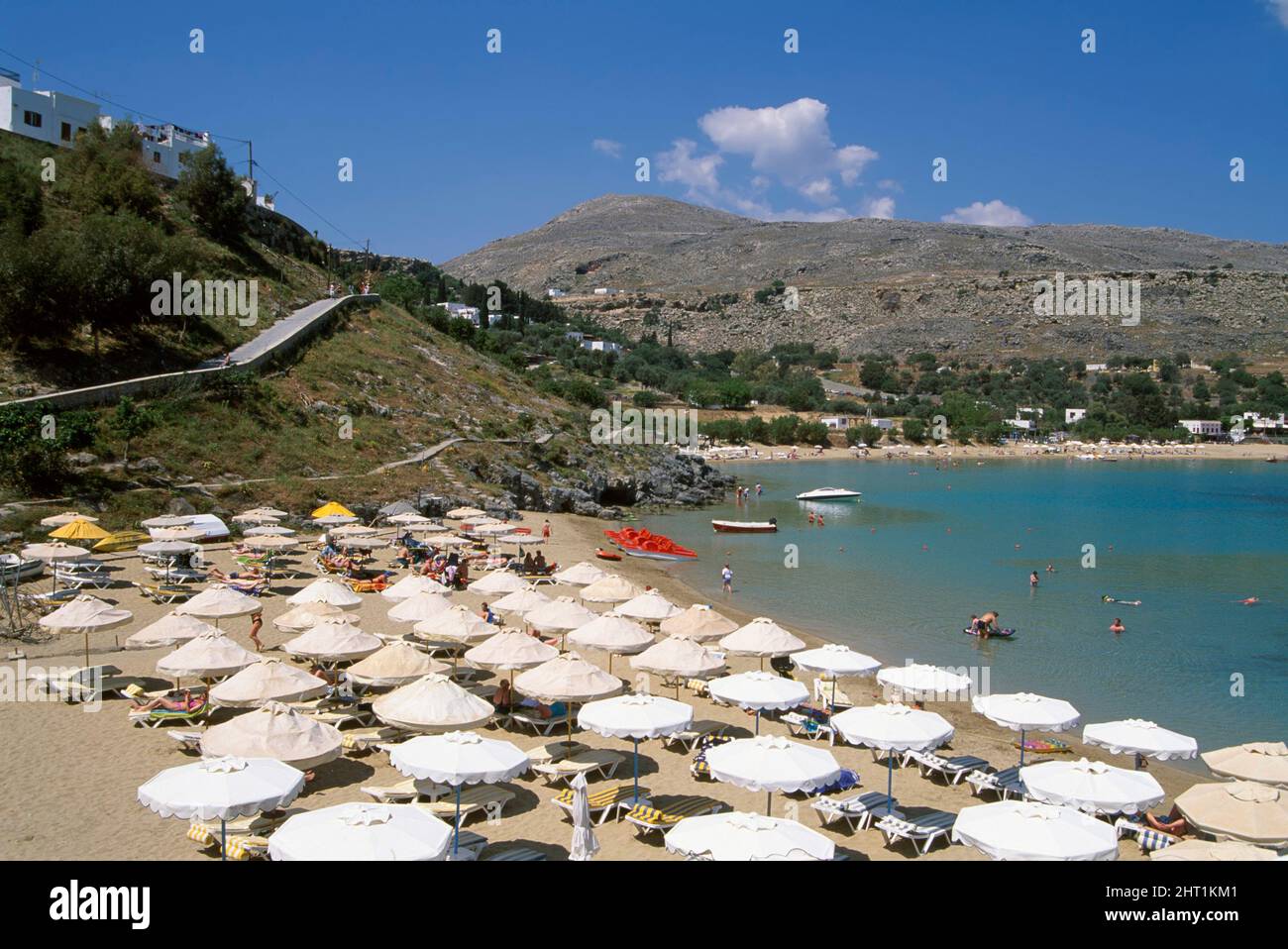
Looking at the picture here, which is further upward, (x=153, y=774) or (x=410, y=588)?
(x=410, y=588)

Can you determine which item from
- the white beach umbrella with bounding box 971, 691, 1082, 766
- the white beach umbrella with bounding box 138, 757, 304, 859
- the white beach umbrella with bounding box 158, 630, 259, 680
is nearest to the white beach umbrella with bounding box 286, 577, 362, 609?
the white beach umbrella with bounding box 158, 630, 259, 680

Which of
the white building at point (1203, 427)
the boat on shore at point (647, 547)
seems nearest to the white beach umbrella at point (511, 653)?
the boat on shore at point (647, 547)

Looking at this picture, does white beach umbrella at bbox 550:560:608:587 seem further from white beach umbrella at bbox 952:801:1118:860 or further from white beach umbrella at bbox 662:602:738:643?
white beach umbrella at bbox 952:801:1118:860

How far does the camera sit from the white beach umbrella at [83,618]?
51.0 feet

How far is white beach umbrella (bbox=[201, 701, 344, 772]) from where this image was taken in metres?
11.0

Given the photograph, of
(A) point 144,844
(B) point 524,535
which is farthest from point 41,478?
(A) point 144,844

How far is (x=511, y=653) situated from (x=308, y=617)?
454 cm

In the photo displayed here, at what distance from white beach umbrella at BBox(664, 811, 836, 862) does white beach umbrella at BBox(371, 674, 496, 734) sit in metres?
3.80

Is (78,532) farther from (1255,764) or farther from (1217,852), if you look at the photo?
(1255,764)

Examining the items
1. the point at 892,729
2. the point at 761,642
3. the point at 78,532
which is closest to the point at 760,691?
the point at 892,729

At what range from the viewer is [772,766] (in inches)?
412

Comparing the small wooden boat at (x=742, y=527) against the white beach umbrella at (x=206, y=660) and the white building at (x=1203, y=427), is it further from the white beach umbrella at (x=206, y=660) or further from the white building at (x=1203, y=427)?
the white building at (x=1203, y=427)

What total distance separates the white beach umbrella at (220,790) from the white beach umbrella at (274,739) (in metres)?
1.26

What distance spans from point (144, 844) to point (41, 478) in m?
22.4
